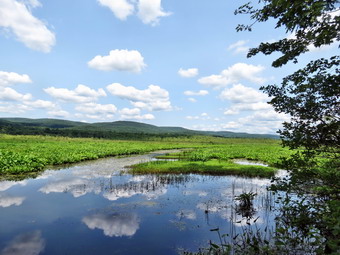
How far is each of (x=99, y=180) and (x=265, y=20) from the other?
17855 millimetres

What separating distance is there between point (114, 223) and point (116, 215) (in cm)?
99

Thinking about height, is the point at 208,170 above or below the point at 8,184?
above

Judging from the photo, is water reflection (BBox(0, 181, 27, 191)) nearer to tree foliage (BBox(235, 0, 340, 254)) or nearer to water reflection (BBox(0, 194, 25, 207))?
water reflection (BBox(0, 194, 25, 207))

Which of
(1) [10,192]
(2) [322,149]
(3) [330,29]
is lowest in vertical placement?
(1) [10,192]

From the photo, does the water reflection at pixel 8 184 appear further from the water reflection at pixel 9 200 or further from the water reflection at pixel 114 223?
the water reflection at pixel 114 223

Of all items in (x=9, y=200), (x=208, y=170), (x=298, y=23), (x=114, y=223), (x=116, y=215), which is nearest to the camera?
(x=298, y=23)

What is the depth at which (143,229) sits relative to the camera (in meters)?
10.5

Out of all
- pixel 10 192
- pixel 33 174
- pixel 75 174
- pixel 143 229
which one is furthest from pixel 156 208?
pixel 33 174

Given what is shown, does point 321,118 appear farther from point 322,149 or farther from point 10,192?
point 10,192

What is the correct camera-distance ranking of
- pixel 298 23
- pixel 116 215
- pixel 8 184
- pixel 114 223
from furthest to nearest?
pixel 8 184, pixel 116 215, pixel 114 223, pixel 298 23

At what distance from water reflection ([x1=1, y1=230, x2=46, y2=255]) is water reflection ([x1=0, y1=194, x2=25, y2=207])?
5.08 m

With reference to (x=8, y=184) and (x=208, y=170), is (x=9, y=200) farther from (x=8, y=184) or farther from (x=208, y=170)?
(x=208, y=170)

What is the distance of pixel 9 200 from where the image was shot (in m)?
14.3

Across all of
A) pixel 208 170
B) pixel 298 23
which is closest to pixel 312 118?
pixel 298 23
